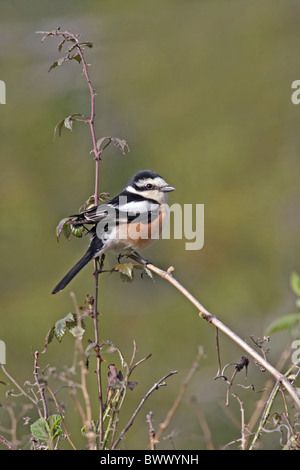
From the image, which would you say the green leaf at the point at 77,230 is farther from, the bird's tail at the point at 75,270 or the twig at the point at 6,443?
the twig at the point at 6,443

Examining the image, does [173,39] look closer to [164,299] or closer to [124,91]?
[124,91]

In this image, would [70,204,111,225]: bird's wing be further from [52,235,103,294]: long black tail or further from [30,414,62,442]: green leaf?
[30,414,62,442]: green leaf

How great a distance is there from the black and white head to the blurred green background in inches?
63.9

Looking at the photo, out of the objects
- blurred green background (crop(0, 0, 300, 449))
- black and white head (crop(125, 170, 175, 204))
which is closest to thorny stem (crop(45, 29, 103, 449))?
black and white head (crop(125, 170, 175, 204))

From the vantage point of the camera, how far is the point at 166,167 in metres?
7.95

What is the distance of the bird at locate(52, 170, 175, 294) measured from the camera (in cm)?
299

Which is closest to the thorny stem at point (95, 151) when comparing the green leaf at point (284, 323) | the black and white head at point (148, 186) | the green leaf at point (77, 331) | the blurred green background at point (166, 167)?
the green leaf at point (77, 331)

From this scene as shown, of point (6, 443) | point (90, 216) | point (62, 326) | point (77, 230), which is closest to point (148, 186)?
point (90, 216)

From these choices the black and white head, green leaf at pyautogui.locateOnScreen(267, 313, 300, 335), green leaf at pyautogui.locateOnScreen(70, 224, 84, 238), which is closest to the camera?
green leaf at pyautogui.locateOnScreen(267, 313, 300, 335)

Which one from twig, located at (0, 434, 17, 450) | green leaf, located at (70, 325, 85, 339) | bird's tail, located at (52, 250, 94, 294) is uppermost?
bird's tail, located at (52, 250, 94, 294)

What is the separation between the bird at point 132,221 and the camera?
2.99 metres

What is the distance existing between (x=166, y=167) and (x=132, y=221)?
4688 mm

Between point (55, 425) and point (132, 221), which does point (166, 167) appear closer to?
point (132, 221)
